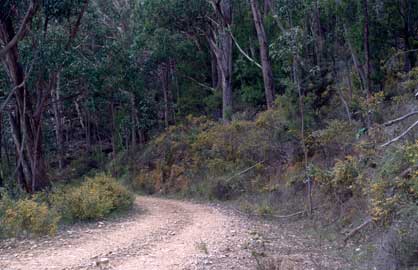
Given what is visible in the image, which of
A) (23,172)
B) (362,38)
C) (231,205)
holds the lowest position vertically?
(231,205)

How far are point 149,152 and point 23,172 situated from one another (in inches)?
323

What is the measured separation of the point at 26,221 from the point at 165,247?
336 cm

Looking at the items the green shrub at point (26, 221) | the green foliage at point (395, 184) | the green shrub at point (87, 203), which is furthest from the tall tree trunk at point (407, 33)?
the green shrub at point (26, 221)

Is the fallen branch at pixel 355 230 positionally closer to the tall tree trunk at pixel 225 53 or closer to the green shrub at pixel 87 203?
the green shrub at pixel 87 203

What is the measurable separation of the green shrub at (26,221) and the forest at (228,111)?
28 mm

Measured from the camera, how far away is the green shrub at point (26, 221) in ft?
42.2

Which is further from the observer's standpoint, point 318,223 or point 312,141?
point 312,141

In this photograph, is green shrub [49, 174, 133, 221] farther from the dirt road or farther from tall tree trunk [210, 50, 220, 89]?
tall tree trunk [210, 50, 220, 89]

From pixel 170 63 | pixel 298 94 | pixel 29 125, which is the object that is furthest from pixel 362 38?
pixel 170 63

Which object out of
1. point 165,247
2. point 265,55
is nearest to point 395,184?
point 165,247

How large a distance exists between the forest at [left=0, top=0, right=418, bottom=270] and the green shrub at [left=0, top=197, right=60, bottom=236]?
28 millimetres

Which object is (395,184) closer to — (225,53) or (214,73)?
(225,53)

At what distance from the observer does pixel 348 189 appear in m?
14.0

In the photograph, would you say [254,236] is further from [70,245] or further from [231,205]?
[231,205]
